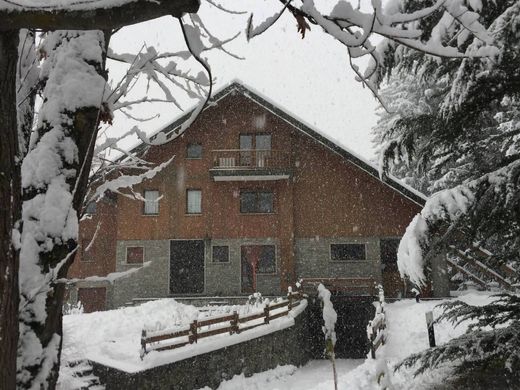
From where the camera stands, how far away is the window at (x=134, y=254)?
2256 cm

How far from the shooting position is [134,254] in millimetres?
22688

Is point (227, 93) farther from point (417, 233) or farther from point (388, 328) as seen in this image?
point (417, 233)

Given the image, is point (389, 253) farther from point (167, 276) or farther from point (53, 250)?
point (53, 250)

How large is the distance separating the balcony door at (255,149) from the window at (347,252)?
Result: 17.9ft

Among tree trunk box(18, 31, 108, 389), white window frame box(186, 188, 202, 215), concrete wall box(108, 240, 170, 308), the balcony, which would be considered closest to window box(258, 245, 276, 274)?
the balcony

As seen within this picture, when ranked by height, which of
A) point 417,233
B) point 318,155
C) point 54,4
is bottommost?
point 417,233

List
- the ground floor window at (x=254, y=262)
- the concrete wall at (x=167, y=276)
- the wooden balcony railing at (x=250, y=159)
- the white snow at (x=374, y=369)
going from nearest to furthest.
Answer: the white snow at (x=374, y=369) → the concrete wall at (x=167, y=276) → the ground floor window at (x=254, y=262) → the wooden balcony railing at (x=250, y=159)

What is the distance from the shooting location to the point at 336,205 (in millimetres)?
22125

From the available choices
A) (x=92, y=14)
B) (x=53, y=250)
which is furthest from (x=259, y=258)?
(x=92, y=14)

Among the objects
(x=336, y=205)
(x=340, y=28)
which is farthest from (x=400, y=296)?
(x=340, y=28)

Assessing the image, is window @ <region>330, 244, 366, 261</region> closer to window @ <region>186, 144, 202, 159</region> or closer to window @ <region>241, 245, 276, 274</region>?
window @ <region>241, 245, 276, 274</region>

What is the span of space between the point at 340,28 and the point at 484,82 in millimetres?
3869

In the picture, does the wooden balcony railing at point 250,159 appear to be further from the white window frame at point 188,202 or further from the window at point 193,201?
the window at point 193,201

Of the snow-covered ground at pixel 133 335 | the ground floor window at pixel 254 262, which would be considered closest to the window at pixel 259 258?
the ground floor window at pixel 254 262
